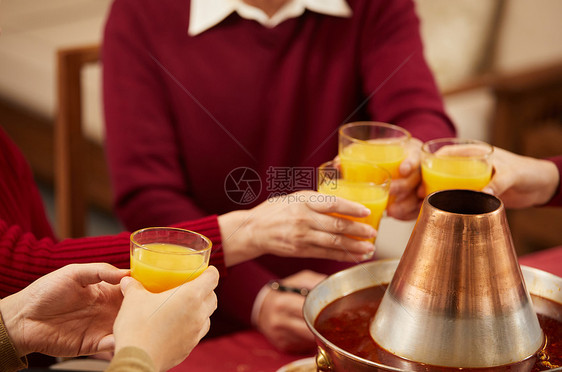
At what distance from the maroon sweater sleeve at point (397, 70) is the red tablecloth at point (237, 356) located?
0.75 metres

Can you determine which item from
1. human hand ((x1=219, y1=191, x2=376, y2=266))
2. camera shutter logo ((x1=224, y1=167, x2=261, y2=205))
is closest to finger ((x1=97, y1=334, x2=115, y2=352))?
human hand ((x1=219, y1=191, x2=376, y2=266))

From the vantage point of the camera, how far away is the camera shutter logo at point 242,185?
1930 millimetres

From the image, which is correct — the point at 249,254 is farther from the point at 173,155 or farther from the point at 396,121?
the point at 396,121

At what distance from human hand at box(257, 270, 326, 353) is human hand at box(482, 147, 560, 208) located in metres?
0.51

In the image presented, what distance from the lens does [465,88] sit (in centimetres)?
315

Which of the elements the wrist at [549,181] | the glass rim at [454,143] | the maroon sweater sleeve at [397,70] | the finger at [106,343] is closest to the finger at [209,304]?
the finger at [106,343]

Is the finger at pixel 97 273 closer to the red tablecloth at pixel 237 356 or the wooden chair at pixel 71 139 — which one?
the red tablecloth at pixel 237 356

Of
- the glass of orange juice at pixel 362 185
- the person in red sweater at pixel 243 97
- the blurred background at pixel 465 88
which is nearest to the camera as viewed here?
the glass of orange juice at pixel 362 185

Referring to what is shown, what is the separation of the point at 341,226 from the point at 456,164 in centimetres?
30

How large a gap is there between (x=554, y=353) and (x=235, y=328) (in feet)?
3.36

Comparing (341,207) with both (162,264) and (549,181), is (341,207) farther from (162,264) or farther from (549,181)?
(549,181)

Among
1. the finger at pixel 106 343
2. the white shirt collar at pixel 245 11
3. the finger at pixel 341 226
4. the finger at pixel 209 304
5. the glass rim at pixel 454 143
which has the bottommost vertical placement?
the finger at pixel 106 343

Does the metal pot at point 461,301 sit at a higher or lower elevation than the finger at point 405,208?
higher

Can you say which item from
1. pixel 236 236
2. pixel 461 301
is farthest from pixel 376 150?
→ pixel 461 301
